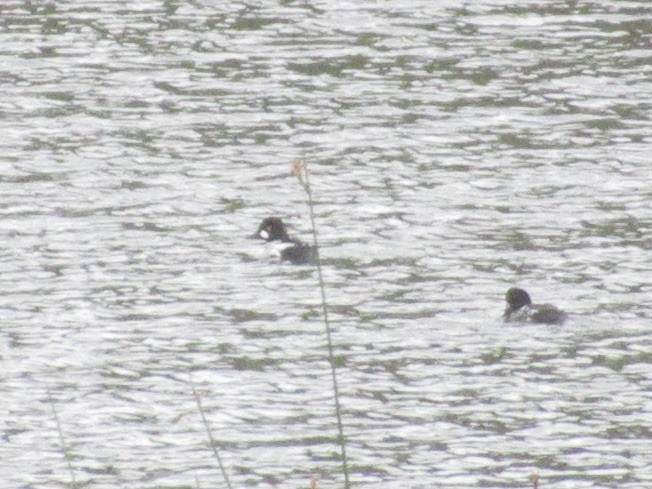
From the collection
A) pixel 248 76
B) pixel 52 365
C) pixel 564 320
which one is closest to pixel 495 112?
pixel 248 76

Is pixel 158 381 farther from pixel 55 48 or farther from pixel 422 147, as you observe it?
pixel 55 48

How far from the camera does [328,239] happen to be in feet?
55.0

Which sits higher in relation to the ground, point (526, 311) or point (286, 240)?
point (526, 311)

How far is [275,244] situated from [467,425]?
4220mm

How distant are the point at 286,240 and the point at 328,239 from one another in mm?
826

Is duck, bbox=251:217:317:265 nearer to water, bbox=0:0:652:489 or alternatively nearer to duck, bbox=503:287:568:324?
water, bbox=0:0:652:489

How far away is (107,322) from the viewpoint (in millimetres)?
14438

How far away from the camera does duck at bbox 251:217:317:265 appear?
1614 centimetres

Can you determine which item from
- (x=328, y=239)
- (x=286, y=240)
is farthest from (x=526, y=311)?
(x=328, y=239)

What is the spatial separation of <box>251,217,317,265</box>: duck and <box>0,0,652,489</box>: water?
13 centimetres

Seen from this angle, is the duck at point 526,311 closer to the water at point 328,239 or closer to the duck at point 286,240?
the water at point 328,239

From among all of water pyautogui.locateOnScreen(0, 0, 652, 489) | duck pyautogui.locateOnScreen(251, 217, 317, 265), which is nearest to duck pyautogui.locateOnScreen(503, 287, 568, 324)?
water pyautogui.locateOnScreen(0, 0, 652, 489)

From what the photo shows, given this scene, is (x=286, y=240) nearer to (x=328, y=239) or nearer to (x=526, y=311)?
(x=328, y=239)

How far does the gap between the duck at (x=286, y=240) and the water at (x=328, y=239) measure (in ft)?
0.42
